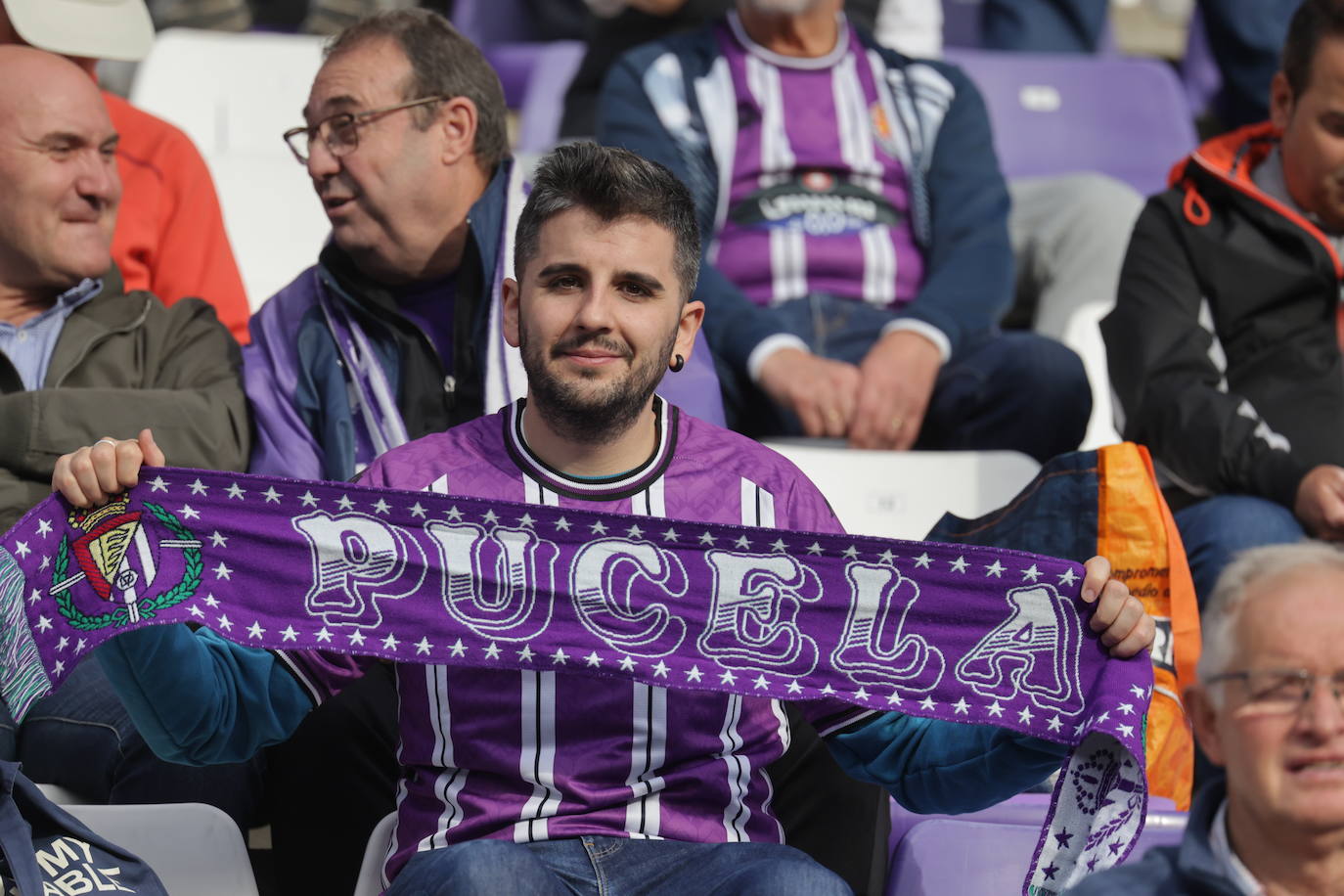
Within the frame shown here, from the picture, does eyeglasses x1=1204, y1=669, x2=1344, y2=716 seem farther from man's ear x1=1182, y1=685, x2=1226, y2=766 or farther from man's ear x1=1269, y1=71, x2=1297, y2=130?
man's ear x1=1269, y1=71, x2=1297, y2=130

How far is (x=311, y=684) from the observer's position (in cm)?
244

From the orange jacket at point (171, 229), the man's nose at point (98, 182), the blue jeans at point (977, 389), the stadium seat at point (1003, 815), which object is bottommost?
the blue jeans at point (977, 389)

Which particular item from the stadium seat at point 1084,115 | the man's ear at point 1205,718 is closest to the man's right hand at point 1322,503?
the man's ear at point 1205,718

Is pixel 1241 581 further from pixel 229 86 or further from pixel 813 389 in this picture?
pixel 229 86

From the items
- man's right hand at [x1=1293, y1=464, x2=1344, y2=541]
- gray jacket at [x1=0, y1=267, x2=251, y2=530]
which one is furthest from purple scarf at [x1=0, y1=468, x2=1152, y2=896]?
man's right hand at [x1=1293, y1=464, x2=1344, y2=541]

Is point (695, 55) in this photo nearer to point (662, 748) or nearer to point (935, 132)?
point (935, 132)

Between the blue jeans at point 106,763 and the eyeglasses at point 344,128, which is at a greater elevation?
the eyeglasses at point 344,128

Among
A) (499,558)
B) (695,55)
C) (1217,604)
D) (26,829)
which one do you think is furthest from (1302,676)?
→ (695,55)

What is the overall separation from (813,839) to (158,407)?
1.25 metres

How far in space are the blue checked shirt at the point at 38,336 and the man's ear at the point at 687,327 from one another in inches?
48.3

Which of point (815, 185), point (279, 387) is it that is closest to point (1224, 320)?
point (815, 185)

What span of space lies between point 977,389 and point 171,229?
5.49ft

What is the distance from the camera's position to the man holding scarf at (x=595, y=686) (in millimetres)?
2281

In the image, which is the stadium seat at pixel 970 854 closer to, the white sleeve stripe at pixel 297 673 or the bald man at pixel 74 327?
the white sleeve stripe at pixel 297 673
